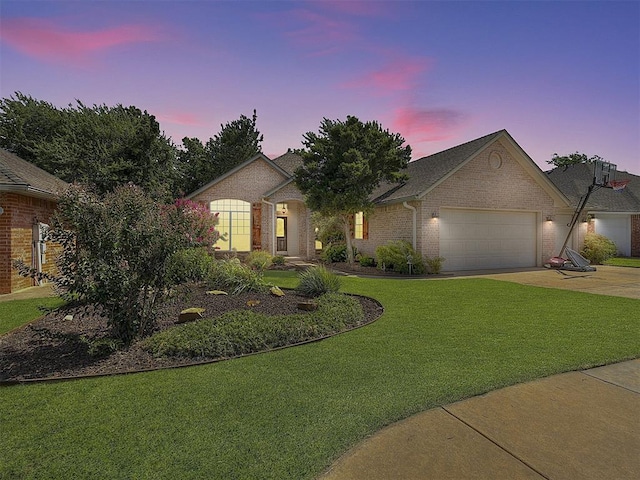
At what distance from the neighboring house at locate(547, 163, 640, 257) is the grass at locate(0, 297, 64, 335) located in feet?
74.6

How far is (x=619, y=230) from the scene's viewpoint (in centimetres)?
2100

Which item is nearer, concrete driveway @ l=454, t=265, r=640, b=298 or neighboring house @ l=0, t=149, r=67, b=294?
neighboring house @ l=0, t=149, r=67, b=294

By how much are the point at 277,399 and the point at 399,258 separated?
422 inches

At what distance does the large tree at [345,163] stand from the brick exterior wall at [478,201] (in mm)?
1650

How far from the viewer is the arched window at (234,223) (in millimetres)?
18828

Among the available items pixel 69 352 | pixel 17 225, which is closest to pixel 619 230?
pixel 69 352

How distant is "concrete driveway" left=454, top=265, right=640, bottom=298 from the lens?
9.57m

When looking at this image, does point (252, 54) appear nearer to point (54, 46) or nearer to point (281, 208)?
point (54, 46)

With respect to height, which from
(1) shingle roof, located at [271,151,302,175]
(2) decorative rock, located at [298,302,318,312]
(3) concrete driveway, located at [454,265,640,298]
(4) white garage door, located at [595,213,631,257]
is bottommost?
(3) concrete driveway, located at [454,265,640,298]

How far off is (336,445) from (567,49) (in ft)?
34.8

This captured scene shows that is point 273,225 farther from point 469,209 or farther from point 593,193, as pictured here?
point 593,193

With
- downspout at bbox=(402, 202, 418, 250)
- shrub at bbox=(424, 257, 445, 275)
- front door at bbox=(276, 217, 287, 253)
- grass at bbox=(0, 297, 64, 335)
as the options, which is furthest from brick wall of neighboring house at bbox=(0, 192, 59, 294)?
front door at bbox=(276, 217, 287, 253)

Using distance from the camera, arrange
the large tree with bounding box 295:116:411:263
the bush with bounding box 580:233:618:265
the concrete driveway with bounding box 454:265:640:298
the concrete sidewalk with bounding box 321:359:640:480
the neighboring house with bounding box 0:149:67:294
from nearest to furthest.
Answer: the concrete sidewalk with bounding box 321:359:640:480 → the neighboring house with bounding box 0:149:67:294 → the concrete driveway with bounding box 454:265:640:298 → the large tree with bounding box 295:116:411:263 → the bush with bounding box 580:233:618:265

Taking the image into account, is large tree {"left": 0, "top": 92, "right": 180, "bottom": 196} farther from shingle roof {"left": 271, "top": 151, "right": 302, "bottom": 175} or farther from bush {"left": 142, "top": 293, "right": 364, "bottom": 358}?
bush {"left": 142, "top": 293, "right": 364, "bottom": 358}
